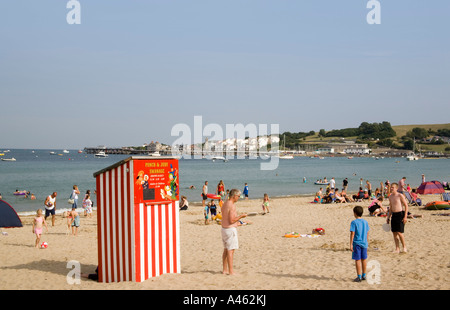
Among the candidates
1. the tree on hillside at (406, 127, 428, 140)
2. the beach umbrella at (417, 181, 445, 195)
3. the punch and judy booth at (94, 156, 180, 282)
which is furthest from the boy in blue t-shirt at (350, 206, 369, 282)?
the tree on hillside at (406, 127, 428, 140)

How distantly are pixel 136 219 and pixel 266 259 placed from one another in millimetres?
3640

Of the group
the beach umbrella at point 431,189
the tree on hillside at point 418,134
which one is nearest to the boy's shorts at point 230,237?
the beach umbrella at point 431,189

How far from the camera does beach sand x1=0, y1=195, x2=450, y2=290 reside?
7.25m

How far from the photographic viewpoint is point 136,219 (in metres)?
7.18

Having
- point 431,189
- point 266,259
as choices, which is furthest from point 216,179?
point 266,259

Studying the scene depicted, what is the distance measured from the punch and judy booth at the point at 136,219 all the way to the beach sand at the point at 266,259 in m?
0.26

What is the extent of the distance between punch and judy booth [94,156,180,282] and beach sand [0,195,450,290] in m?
0.26

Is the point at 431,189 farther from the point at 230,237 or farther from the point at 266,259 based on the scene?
the point at 230,237

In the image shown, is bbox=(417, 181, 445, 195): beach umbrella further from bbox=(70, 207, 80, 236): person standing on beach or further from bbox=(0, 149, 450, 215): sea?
bbox=(70, 207, 80, 236): person standing on beach

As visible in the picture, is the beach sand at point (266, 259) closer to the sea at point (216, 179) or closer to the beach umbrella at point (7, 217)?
the beach umbrella at point (7, 217)

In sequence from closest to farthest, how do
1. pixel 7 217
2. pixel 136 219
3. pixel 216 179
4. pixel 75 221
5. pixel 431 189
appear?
1. pixel 136 219
2. pixel 75 221
3. pixel 7 217
4. pixel 431 189
5. pixel 216 179

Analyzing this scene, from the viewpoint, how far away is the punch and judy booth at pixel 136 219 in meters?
7.20
